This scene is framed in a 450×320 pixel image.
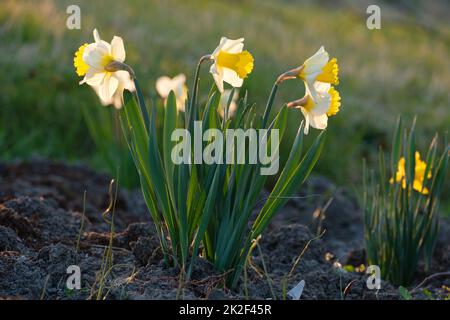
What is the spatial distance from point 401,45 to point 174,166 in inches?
370

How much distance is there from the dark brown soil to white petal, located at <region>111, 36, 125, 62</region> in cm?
58

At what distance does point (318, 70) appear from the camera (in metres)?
2.01

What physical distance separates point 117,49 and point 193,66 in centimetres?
418

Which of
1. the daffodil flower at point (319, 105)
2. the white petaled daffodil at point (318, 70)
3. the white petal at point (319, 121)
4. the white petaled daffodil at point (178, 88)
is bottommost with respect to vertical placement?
the white petaled daffodil at point (178, 88)

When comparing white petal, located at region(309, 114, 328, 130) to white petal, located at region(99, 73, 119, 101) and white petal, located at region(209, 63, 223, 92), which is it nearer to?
white petal, located at region(209, 63, 223, 92)

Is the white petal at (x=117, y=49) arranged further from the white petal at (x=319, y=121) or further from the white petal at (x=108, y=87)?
the white petal at (x=319, y=121)

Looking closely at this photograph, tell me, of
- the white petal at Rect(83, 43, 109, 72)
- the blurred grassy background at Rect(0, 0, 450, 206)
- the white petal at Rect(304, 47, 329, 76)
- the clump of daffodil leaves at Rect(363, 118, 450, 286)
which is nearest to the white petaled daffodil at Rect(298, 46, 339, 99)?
the white petal at Rect(304, 47, 329, 76)

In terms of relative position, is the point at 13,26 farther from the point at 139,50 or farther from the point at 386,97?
the point at 386,97

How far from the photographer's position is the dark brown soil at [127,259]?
202 cm

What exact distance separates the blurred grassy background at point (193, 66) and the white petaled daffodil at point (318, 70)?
2.76 metres

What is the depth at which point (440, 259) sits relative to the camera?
327 cm

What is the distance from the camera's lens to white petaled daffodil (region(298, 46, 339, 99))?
2.00 meters

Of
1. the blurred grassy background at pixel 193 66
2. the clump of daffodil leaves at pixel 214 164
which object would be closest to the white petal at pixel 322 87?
the clump of daffodil leaves at pixel 214 164
